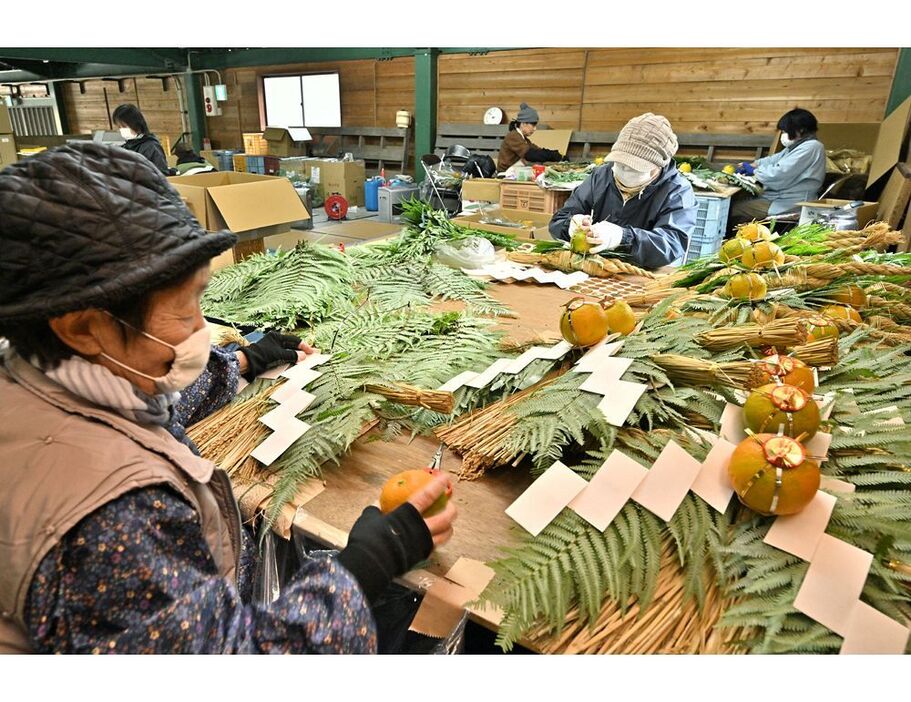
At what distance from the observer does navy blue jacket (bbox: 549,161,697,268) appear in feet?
9.34

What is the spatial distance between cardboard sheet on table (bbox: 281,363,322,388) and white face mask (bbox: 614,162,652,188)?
2359 millimetres

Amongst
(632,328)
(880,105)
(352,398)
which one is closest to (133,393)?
(352,398)

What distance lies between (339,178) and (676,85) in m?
5.60

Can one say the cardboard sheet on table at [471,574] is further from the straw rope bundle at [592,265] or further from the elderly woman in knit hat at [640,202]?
the elderly woman in knit hat at [640,202]

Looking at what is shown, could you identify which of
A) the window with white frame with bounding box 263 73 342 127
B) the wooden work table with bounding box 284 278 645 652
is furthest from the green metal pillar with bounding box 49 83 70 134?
the wooden work table with bounding box 284 278 645 652

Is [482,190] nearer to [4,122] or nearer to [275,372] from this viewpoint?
[275,372]

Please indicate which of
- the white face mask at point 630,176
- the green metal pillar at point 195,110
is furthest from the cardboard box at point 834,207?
the green metal pillar at point 195,110

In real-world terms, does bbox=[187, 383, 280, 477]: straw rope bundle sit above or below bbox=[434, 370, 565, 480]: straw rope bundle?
below

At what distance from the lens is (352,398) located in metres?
1.39

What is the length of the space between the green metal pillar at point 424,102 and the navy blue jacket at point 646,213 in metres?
6.32

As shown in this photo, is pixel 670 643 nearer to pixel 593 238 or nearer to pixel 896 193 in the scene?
pixel 593 238

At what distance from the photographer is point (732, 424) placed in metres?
1.11

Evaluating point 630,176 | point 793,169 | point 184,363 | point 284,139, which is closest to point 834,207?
point 793,169

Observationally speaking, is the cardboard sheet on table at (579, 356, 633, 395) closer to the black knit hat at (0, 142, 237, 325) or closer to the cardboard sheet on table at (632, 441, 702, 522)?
the cardboard sheet on table at (632, 441, 702, 522)
